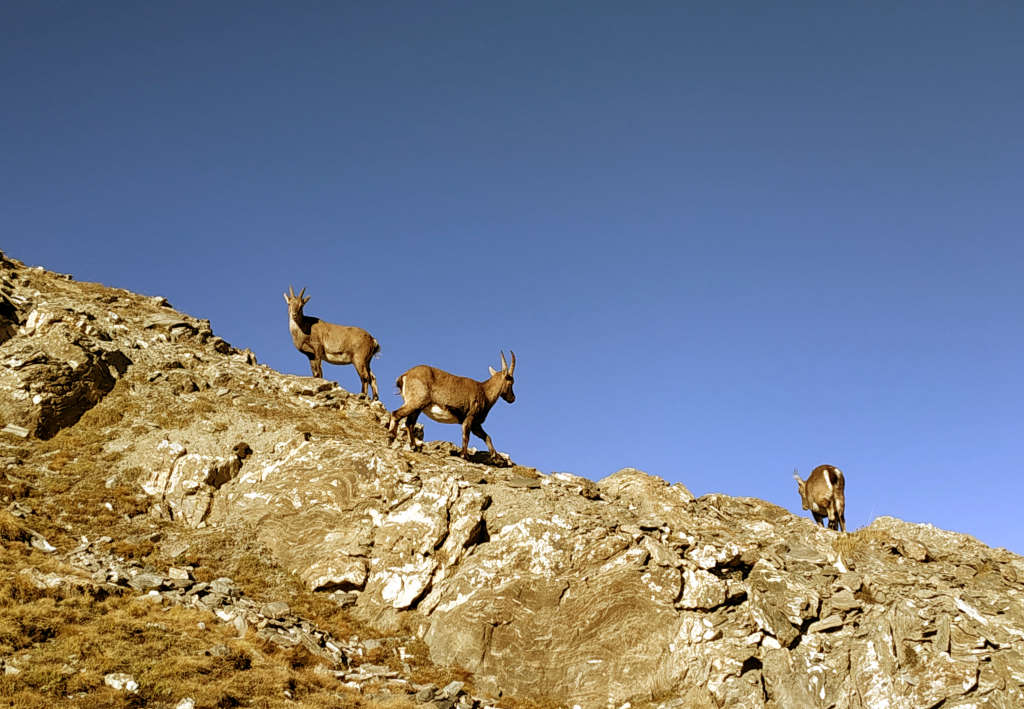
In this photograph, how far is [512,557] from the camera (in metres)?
19.0

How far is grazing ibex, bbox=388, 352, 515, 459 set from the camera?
25000 mm

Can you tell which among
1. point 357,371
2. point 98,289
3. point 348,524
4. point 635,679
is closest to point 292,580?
point 348,524

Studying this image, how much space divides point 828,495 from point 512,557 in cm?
1550

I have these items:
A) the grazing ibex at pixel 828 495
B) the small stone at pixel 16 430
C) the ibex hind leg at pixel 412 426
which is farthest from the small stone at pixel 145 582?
the grazing ibex at pixel 828 495

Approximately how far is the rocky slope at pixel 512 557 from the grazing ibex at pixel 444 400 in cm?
113

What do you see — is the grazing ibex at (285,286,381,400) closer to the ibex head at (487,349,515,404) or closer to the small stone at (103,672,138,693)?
the ibex head at (487,349,515,404)

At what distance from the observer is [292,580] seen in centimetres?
1909

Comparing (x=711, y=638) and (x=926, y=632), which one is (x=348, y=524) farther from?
(x=926, y=632)

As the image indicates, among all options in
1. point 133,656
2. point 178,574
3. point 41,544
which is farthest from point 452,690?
point 41,544

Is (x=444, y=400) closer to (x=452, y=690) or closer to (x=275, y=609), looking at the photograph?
(x=275, y=609)

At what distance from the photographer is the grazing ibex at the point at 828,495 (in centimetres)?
2827

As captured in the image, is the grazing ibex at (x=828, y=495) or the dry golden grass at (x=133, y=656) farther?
the grazing ibex at (x=828, y=495)

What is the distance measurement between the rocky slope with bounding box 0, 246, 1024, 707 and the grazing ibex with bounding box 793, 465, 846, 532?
2217 mm

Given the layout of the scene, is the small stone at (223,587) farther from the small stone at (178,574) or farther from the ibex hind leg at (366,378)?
the ibex hind leg at (366,378)
